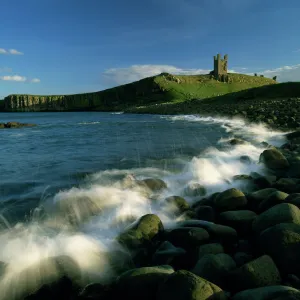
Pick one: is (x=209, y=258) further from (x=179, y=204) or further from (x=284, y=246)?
(x=179, y=204)

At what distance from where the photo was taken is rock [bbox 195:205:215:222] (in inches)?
257

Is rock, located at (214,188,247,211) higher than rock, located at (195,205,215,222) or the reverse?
higher

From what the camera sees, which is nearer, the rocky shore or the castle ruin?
the rocky shore

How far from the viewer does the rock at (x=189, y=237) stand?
17.5 feet

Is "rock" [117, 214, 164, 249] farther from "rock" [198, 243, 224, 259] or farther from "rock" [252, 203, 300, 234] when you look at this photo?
"rock" [252, 203, 300, 234]

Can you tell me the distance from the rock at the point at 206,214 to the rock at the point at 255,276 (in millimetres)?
2482

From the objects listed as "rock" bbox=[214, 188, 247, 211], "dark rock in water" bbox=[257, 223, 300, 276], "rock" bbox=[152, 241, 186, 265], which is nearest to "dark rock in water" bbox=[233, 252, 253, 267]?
"dark rock in water" bbox=[257, 223, 300, 276]

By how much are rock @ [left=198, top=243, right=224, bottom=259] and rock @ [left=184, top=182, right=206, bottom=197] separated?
370 cm

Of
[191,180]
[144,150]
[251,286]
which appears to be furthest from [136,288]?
[144,150]

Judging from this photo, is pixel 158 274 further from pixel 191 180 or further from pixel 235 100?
pixel 235 100

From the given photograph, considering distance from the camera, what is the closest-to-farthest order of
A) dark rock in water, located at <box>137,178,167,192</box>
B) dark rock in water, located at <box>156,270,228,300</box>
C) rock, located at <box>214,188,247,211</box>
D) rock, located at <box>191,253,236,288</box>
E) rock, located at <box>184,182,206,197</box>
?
dark rock in water, located at <box>156,270,228,300</box> < rock, located at <box>191,253,236,288</box> < rock, located at <box>214,188,247,211</box> < rock, located at <box>184,182,206,197</box> < dark rock in water, located at <box>137,178,167,192</box>

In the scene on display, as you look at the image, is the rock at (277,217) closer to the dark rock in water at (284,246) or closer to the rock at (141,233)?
the dark rock in water at (284,246)

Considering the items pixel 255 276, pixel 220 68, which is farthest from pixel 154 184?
pixel 220 68

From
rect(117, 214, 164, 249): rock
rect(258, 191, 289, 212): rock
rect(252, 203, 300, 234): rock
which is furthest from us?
rect(258, 191, 289, 212): rock
